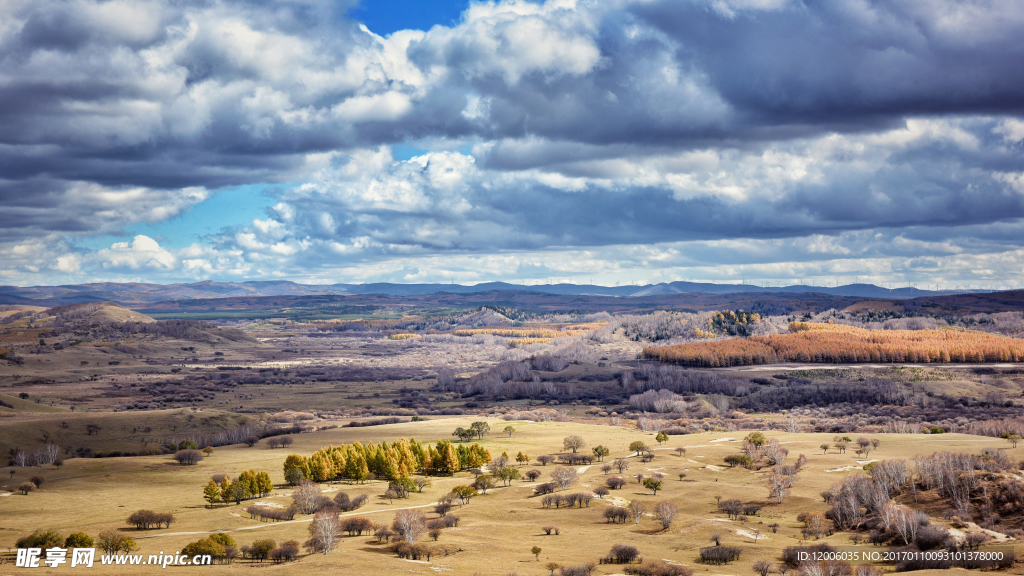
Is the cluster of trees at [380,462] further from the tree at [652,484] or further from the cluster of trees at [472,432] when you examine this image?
the tree at [652,484]

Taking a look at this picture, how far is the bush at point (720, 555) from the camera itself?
4744 cm

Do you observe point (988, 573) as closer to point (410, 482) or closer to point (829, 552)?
point (829, 552)

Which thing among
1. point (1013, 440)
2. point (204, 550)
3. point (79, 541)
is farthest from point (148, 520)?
point (1013, 440)

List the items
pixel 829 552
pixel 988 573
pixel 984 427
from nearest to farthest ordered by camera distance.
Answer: pixel 988 573
pixel 829 552
pixel 984 427

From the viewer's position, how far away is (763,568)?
143ft

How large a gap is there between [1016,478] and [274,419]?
142915 millimetres

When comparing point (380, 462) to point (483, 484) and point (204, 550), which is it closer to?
point (483, 484)

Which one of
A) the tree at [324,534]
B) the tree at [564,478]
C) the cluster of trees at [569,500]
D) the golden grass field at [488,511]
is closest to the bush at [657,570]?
the golden grass field at [488,511]

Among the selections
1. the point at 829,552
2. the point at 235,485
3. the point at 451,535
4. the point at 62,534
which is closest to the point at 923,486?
the point at 829,552

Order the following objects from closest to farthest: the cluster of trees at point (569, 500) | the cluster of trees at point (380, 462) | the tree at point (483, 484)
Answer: the cluster of trees at point (569, 500) < the tree at point (483, 484) < the cluster of trees at point (380, 462)

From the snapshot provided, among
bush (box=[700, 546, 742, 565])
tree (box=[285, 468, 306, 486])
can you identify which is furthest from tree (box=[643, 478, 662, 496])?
tree (box=[285, 468, 306, 486])

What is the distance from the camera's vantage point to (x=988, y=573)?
39188 mm

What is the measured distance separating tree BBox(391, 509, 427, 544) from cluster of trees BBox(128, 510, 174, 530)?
717 inches

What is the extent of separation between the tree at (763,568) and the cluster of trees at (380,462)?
147 ft
